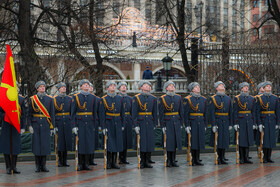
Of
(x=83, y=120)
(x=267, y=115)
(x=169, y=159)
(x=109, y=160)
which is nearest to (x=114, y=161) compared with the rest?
(x=109, y=160)

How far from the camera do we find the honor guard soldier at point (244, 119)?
16453 millimetres

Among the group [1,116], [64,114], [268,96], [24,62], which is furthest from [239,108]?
[24,62]

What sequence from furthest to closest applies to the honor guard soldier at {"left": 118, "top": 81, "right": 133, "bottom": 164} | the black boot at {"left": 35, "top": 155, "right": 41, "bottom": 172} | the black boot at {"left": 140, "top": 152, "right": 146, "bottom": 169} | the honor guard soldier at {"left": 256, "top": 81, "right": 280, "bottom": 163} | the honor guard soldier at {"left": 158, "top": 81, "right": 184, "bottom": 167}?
the honor guard soldier at {"left": 118, "top": 81, "right": 133, "bottom": 164}
the honor guard soldier at {"left": 256, "top": 81, "right": 280, "bottom": 163}
the honor guard soldier at {"left": 158, "top": 81, "right": 184, "bottom": 167}
the black boot at {"left": 140, "top": 152, "right": 146, "bottom": 169}
the black boot at {"left": 35, "top": 155, "right": 41, "bottom": 172}

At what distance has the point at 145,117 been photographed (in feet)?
51.2

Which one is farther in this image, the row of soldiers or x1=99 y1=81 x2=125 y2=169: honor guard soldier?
x1=99 y1=81 x2=125 y2=169: honor guard soldier

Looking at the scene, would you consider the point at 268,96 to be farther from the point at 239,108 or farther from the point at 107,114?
the point at 107,114

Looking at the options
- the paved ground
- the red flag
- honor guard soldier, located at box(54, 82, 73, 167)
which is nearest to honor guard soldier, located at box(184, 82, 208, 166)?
the paved ground

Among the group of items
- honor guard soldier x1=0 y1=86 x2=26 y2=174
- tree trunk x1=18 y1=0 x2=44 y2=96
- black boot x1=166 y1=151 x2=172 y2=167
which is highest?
tree trunk x1=18 y1=0 x2=44 y2=96

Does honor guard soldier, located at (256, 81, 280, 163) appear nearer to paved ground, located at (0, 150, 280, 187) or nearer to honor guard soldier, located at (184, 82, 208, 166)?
paved ground, located at (0, 150, 280, 187)

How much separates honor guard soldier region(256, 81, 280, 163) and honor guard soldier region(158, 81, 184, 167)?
2.45 meters

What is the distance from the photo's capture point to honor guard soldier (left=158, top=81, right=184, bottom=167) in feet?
51.5

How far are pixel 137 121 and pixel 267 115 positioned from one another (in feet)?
12.5

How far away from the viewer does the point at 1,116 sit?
48.5 ft

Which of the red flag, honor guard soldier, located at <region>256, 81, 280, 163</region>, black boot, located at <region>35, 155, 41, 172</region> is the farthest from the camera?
honor guard soldier, located at <region>256, 81, 280, 163</region>
